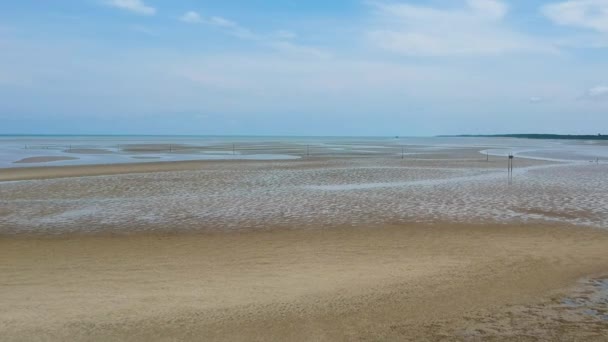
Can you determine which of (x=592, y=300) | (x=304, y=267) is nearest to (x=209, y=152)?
(x=304, y=267)

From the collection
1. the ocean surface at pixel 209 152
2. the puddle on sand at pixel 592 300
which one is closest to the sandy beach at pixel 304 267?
→ the puddle on sand at pixel 592 300

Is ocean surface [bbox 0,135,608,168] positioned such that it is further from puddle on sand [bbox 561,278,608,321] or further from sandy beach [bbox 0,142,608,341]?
puddle on sand [bbox 561,278,608,321]

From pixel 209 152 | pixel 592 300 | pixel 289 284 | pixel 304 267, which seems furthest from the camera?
pixel 209 152

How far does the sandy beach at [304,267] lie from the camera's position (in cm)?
634

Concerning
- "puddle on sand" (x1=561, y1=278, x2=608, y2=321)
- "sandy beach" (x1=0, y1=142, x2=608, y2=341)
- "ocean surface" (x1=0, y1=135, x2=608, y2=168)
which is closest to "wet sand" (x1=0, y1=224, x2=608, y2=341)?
"sandy beach" (x1=0, y1=142, x2=608, y2=341)

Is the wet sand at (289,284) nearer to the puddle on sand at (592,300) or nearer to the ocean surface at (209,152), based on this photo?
the puddle on sand at (592,300)

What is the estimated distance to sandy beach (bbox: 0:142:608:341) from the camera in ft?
20.8

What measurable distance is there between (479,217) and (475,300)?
7991 millimetres

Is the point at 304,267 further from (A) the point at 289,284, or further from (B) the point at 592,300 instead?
(B) the point at 592,300

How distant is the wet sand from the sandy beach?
0.03m

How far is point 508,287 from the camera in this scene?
790 cm

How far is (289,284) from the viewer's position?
8.02 m

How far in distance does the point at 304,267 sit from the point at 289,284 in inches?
44.4

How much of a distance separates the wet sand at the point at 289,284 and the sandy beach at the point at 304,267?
0.11 feet
